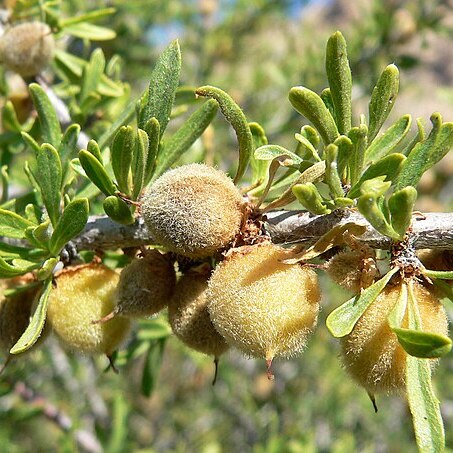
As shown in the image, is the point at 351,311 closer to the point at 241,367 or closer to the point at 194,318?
the point at 194,318

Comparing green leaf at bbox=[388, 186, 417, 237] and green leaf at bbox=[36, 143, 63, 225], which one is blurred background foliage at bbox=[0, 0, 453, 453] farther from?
green leaf at bbox=[388, 186, 417, 237]

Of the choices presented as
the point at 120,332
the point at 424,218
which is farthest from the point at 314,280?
the point at 120,332

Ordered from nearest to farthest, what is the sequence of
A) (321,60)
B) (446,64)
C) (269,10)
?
(321,60), (269,10), (446,64)

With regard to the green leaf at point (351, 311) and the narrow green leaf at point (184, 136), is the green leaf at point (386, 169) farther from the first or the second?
the narrow green leaf at point (184, 136)

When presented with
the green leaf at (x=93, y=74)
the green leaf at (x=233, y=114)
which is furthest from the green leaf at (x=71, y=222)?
the green leaf at (x=93, y=74)

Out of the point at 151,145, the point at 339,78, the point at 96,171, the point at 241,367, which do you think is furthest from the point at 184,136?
the point at 241,367

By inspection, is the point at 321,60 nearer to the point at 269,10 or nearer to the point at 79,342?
the point at 269,10
